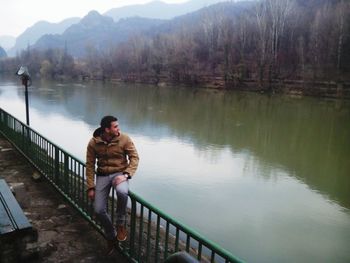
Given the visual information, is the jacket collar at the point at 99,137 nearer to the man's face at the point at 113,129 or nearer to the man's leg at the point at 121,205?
the man's face at the point at 113,129

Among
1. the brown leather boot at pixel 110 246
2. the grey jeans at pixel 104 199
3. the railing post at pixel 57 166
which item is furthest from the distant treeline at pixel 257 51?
the grey jeans at pixel 104 199

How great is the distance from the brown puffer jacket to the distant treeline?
149 feet

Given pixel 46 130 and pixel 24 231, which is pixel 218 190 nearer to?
pixel 24 231

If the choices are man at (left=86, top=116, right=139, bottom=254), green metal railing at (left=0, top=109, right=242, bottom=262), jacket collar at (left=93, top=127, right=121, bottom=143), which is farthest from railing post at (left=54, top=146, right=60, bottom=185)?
jacket collar at (left=93, top=127, right=121, bottom=143)

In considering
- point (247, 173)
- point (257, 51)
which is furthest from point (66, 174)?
point (257, 51)

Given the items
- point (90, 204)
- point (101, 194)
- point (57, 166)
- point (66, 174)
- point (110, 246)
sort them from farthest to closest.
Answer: point (57, 166) < point (66, 174) < point (90, 204) < point (110, 246) < point (101, 194)

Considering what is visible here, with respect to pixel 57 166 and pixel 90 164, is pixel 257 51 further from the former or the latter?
pixel 90 164

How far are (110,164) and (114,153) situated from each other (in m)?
0.15

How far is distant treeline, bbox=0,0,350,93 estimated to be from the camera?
47.9 meters

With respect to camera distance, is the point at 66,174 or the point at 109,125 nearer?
the point at 109,125

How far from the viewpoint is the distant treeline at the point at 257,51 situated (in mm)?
47938

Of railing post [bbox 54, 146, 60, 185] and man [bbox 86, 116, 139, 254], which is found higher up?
man [bbox 86, 116, 139, 254]

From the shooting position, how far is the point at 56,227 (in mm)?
5367

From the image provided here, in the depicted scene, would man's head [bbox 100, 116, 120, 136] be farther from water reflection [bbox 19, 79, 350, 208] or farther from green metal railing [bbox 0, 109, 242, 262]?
water reflection [bbox 19, 79, 350, 208]
